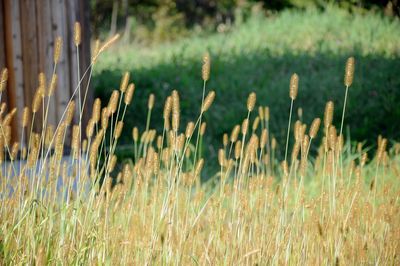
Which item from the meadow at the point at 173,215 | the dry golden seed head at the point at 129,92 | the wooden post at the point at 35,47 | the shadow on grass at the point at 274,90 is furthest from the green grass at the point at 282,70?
the dry golden seed head at the point at 129,92

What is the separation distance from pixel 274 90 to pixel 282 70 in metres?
1.12

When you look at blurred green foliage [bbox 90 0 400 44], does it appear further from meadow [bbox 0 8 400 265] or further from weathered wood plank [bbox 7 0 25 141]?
meadow [bbox 0 8 400 265]

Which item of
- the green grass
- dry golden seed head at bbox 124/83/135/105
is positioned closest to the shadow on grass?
the green grass

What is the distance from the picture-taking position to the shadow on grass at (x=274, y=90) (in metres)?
8.99

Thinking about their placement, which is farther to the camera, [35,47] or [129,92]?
[35,47]

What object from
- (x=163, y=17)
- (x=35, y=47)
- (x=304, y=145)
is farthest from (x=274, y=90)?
(x=163, y=17)

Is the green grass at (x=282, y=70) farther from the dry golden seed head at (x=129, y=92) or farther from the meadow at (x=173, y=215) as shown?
the dry golden seed head at (x=129, y=92)

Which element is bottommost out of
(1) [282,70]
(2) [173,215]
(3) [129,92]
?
(1) [282,70]

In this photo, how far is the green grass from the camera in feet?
30.5

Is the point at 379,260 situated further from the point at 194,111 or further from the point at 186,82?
the point at 186,82

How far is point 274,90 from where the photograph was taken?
10.4 meters

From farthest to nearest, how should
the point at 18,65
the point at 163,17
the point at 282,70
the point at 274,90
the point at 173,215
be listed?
1. the point at 163,17
2. the point at 282,70
3. the point at 274,90
4. the point at 18,65
5. the point at 173,215

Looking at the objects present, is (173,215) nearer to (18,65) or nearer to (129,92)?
(129,92)

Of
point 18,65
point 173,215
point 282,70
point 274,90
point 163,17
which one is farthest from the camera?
point 163,17
